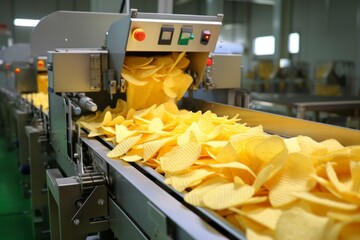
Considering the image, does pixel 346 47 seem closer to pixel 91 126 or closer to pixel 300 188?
pixel 91 126

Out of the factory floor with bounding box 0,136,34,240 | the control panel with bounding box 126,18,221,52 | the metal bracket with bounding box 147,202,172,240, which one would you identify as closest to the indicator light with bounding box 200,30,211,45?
the control panel with bounding box 126,18,221,52

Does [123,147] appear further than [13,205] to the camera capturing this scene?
No

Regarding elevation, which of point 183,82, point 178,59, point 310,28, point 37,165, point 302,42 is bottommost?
point 37,165

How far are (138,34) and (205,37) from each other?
37 cm

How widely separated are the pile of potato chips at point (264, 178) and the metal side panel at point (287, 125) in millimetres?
195

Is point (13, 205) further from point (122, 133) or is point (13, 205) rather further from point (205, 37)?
point (205, 37)

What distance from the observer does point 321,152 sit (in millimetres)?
1057

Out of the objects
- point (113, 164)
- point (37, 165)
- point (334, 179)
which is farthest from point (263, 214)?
point (37, 165)

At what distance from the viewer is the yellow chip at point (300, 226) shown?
71 cm

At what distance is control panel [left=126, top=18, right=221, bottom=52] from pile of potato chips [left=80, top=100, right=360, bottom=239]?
0.57 meters

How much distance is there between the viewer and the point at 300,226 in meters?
0.73

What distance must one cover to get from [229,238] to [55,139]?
1.59 meters

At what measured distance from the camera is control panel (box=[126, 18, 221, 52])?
1810 millimetres

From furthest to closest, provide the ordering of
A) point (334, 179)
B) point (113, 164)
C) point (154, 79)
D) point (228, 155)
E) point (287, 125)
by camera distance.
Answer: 1. point (154, 79)
2. point (287, 125)
3. point (113, 164)
4. point (228, 155)
5. point (334, 179)
